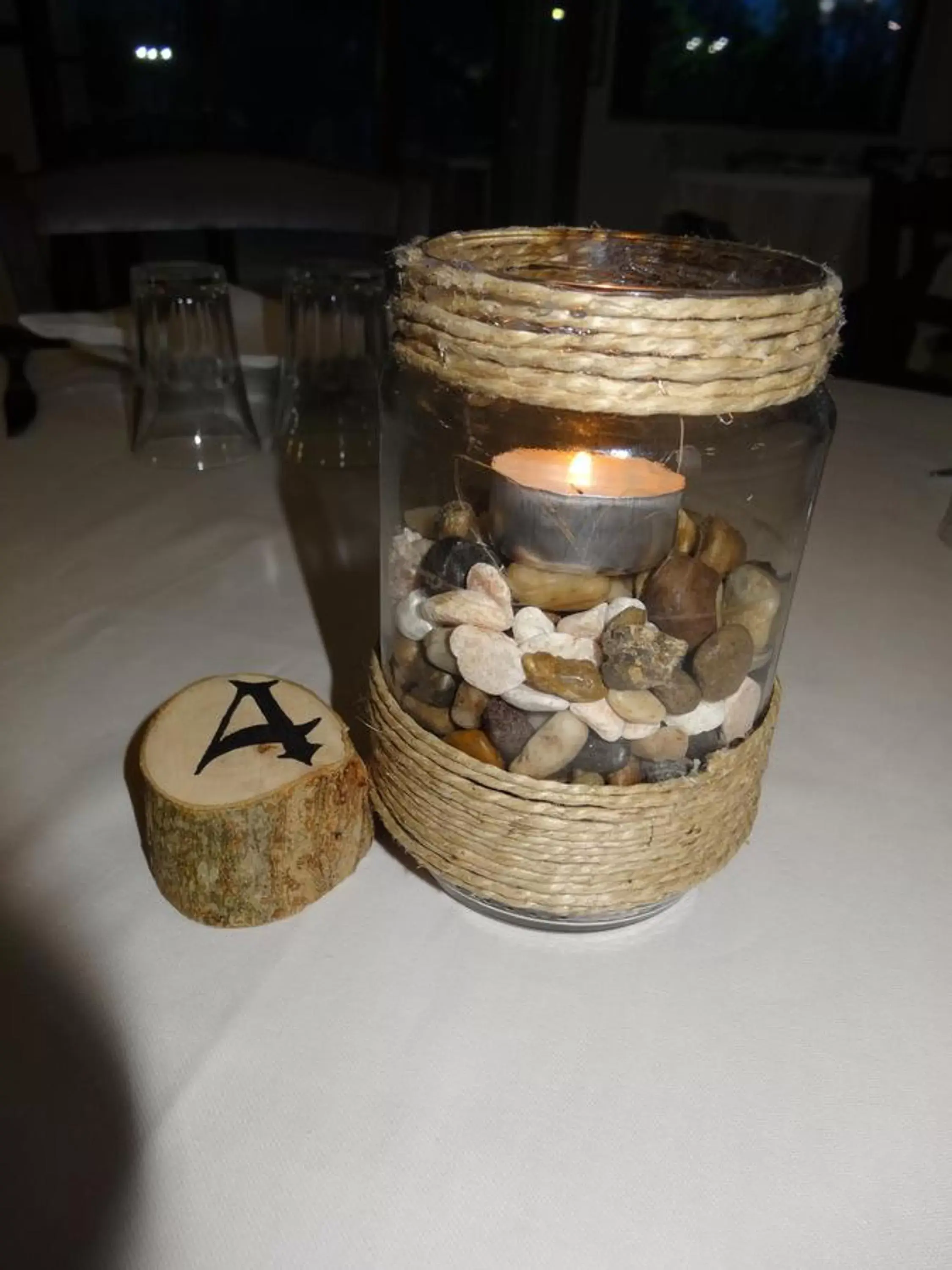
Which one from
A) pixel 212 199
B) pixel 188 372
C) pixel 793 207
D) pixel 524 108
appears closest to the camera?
pixel 188 372

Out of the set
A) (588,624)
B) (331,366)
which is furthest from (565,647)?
(331,366)

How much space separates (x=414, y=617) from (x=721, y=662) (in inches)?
5.0

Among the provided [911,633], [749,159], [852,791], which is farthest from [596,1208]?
[749,159]

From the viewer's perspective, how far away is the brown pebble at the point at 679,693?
1.17ft

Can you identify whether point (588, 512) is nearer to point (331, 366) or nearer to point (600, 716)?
point (600, 716)

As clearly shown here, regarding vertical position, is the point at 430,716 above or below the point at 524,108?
below

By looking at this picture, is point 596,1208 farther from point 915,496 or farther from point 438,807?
point 915,496

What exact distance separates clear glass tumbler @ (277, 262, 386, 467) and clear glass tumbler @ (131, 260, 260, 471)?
48 millimetres

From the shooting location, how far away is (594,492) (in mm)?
365

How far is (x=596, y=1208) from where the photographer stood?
30 centimetres

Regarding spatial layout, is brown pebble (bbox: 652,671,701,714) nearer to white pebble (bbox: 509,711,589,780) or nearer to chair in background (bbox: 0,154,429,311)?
white pebble (bbox: 509,711,589,780)

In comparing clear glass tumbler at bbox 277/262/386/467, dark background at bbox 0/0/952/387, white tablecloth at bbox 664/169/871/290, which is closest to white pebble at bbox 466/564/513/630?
clear glass tumbler at bbox 277/262/386/467

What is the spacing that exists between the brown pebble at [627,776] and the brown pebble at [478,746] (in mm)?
42

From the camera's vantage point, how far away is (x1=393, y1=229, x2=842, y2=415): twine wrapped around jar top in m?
0.28
